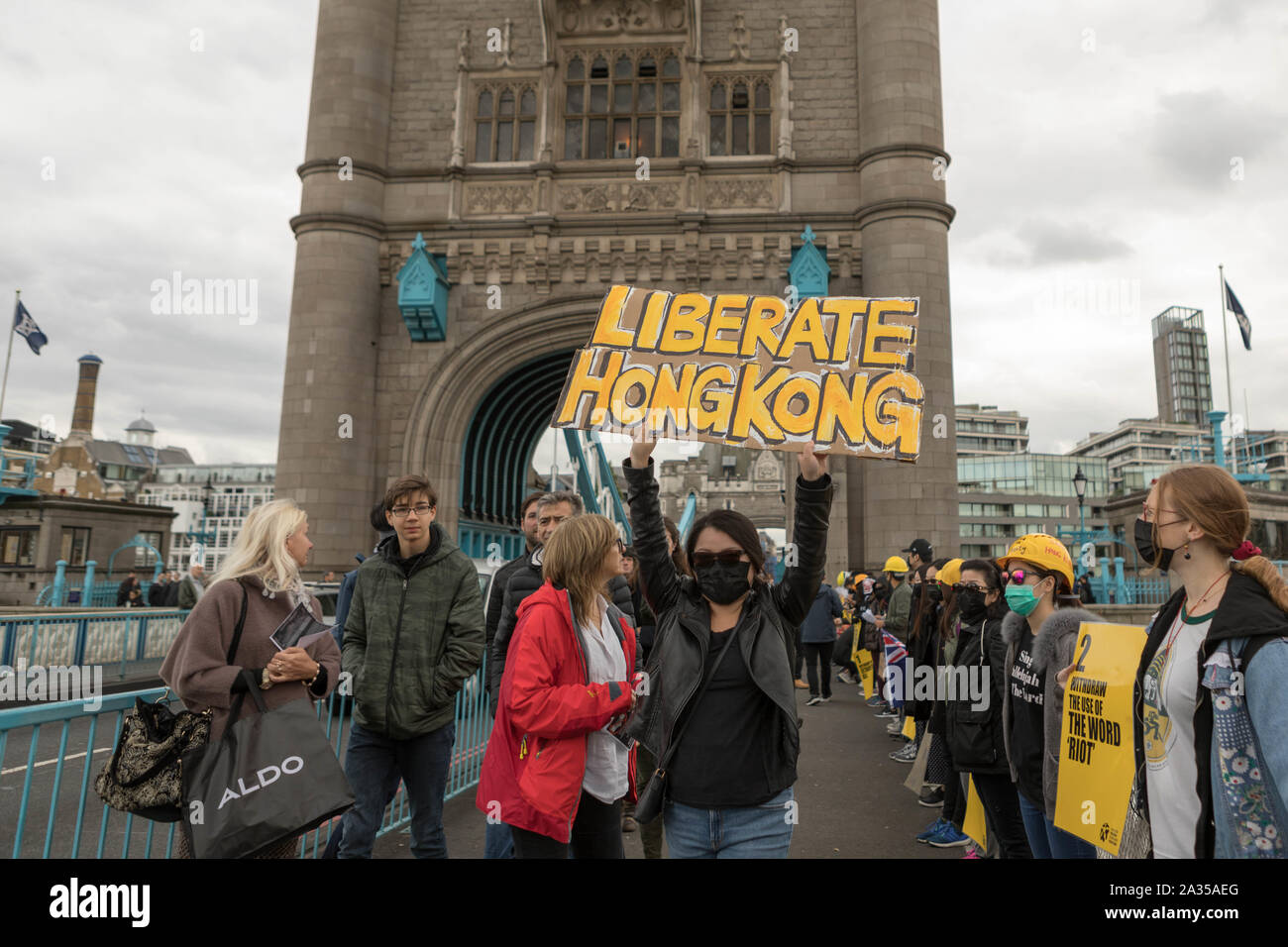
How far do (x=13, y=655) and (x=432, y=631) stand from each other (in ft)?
32.8

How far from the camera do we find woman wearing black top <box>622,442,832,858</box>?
2.70 metres

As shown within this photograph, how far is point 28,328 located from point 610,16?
2275 cm

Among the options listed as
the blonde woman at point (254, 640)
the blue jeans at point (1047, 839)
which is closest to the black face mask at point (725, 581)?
the blonde woman at point (254, 640)

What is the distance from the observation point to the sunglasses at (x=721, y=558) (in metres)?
2.90

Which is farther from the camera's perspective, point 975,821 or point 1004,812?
point 975,821

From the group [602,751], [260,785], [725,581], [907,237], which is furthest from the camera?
[907,237]

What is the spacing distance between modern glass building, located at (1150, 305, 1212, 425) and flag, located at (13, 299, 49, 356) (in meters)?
165

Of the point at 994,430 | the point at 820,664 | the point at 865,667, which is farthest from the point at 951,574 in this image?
the point at 994,430

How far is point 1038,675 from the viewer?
372 cm

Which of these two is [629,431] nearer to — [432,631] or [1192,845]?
[432,631]

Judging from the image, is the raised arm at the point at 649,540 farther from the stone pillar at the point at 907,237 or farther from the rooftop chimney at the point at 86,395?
the rooftop chimney at the point at 86,395

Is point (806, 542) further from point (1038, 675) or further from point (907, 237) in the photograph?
point (907, 237)
